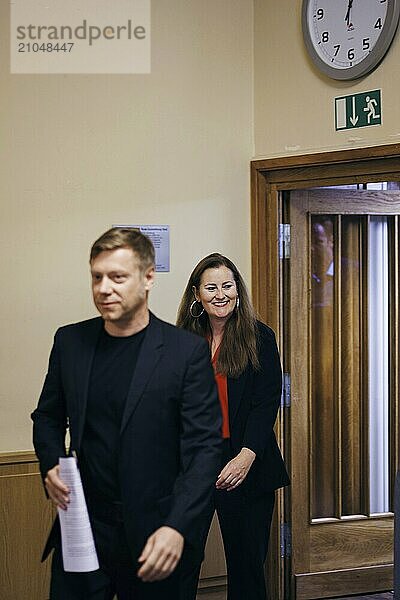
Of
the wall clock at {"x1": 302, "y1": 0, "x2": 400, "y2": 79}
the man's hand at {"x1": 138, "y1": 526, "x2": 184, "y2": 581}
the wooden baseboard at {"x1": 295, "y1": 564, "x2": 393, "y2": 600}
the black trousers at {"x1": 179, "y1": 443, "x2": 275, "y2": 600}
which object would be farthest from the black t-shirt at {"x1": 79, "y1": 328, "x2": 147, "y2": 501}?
the wooden baseboard at {"x1": 295, "y1": 564, "x2": 393, "y2": 600}

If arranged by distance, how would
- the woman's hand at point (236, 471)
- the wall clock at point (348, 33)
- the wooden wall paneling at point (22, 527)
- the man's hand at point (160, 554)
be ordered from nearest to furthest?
the man's hand at point (160, 554) < the woman's hand at point (236, 471) < the wall clock at point (348, 33) < the wooden wall paneling at point (22, 527)

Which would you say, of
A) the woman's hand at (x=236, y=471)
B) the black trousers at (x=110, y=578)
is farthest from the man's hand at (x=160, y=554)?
the woman's hand at (x=236, y=471)

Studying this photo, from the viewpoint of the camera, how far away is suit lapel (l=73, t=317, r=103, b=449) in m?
2.55

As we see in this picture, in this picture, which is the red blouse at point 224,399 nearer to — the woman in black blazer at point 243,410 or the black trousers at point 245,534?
the woman in black blazer at point 243,410

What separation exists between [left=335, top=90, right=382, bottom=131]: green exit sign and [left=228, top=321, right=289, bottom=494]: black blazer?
3.03 ft

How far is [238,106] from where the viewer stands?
4.46m

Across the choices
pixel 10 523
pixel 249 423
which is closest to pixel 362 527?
pixel 249 423

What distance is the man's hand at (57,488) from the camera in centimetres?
251

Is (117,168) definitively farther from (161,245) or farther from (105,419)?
(105,419)

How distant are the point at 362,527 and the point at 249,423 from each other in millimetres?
1271

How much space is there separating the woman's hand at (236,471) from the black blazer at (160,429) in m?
0.91

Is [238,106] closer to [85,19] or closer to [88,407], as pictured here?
[85,19]

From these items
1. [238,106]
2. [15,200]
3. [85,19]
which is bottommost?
[15,200]

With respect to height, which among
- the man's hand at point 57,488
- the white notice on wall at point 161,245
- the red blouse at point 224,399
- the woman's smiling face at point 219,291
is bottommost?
the man's hand at point 57,488
